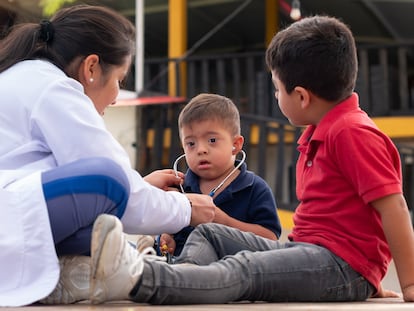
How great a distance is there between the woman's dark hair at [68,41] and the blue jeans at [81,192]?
1.87 ft

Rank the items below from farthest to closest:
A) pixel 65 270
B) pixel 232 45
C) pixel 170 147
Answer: pixel 232 45
pixel 170 147
pixel 65 270

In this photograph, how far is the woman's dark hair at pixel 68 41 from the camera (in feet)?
8.40

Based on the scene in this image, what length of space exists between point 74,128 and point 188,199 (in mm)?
465

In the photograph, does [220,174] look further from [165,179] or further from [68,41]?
[68,41]

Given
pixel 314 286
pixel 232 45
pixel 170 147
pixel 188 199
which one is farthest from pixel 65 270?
pixel 232 45

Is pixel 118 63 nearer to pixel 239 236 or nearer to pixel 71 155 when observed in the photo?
pixel 71 155

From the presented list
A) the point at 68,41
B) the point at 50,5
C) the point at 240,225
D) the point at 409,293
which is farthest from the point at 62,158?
the point at 50,5

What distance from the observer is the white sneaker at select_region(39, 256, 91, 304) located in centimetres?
211

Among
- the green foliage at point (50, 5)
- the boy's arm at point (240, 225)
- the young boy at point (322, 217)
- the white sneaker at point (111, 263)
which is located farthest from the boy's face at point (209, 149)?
the green foliage at point (50, 5)

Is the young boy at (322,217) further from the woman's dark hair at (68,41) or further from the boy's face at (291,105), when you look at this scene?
the woman's dark hair at (68,41)

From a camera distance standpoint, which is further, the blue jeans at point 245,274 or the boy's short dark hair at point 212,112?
the boy's short dark hair at point 212,112

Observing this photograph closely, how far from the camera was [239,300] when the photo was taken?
2277 millimetres

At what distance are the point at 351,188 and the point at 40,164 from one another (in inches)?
37.7

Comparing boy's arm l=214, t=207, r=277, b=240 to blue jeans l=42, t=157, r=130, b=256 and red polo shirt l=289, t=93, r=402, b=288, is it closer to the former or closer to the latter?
red polo shirt l=289, t=93, r=402, b=288
